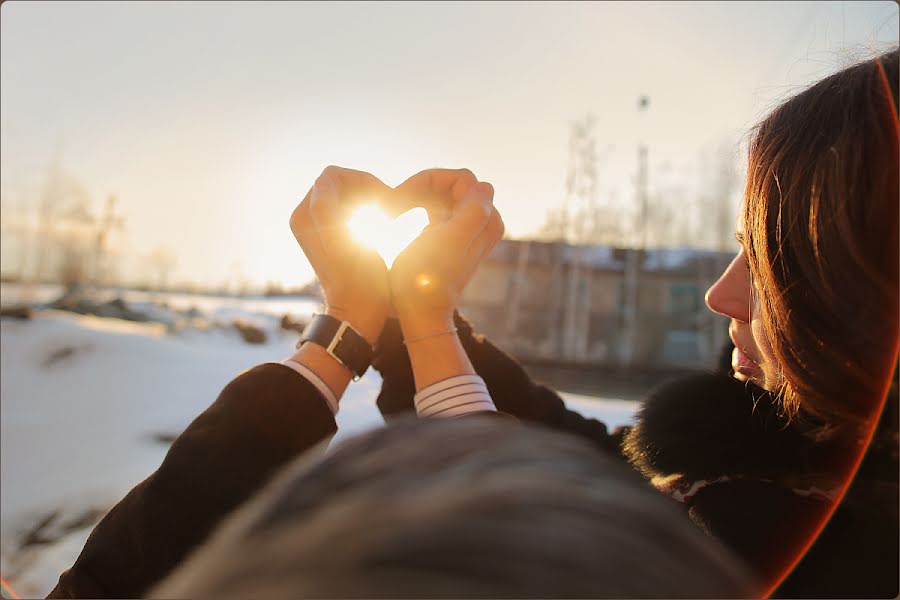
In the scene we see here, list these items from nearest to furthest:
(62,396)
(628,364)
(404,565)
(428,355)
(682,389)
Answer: (404,565), (428,355), (682,389), (62,396), (628,364)

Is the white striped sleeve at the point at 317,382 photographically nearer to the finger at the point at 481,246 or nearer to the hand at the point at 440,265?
the hand at the point at 440,265

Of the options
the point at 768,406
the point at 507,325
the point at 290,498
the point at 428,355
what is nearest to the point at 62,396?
the point at 428,355

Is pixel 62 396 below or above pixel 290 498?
below

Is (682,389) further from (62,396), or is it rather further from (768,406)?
(62,396)

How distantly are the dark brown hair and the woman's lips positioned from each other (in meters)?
0.14

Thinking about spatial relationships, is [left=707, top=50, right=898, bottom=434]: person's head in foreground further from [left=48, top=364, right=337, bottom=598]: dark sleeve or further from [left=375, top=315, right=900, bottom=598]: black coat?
[left=48, top=364, right=337, bottom=598]: dark sleeve

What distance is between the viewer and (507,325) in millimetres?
14539

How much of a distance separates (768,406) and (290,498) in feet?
3.38

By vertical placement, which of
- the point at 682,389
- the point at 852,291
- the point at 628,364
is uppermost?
the point at 852,291

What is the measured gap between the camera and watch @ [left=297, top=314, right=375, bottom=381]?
99 cm

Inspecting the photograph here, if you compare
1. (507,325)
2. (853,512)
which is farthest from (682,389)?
(507,325)

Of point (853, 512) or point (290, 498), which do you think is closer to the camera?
point (290, 498)

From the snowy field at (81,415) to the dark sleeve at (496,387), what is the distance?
0.25 meters

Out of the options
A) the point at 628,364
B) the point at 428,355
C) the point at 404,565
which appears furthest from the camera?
the point at 628,364
